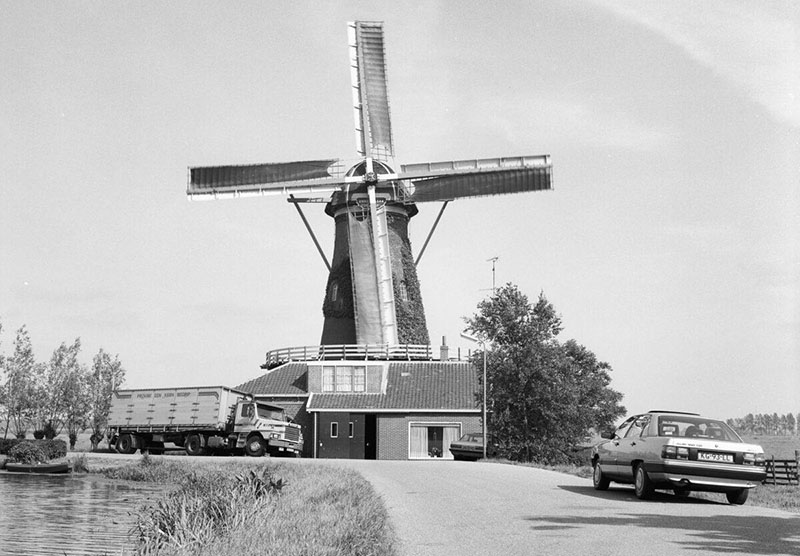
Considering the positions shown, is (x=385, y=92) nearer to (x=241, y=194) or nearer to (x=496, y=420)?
(x=241, y=194)

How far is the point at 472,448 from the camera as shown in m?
40.1

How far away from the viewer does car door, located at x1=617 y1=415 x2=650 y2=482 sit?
51.7ft

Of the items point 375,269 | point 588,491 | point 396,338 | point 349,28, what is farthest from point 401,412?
point 588,491

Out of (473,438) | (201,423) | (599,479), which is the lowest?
(599,479)

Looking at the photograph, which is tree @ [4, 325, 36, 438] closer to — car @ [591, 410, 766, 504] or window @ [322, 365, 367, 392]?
window @ [322, 365, 367, 392]

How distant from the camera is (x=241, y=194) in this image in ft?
163

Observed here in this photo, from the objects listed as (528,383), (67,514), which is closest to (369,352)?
(528,383)

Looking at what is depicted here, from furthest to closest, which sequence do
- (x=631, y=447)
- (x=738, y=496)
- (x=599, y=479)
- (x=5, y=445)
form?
1. (x=5, y=445)
2. (x=599, y=479)
3. (x=631, y=447)
4. (x=738, y=496)

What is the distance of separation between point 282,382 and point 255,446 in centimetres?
977

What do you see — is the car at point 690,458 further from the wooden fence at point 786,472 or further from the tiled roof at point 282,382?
the tiled roof at point 282,382

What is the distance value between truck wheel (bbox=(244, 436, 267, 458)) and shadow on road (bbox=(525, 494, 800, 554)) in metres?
31.5

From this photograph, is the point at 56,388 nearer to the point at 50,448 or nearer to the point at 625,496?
the point at 50,448

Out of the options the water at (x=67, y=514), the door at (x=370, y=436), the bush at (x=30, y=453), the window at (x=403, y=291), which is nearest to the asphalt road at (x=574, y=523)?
the water at (x=67, y=514)

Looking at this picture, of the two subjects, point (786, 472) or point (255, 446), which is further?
point (255, 446)
